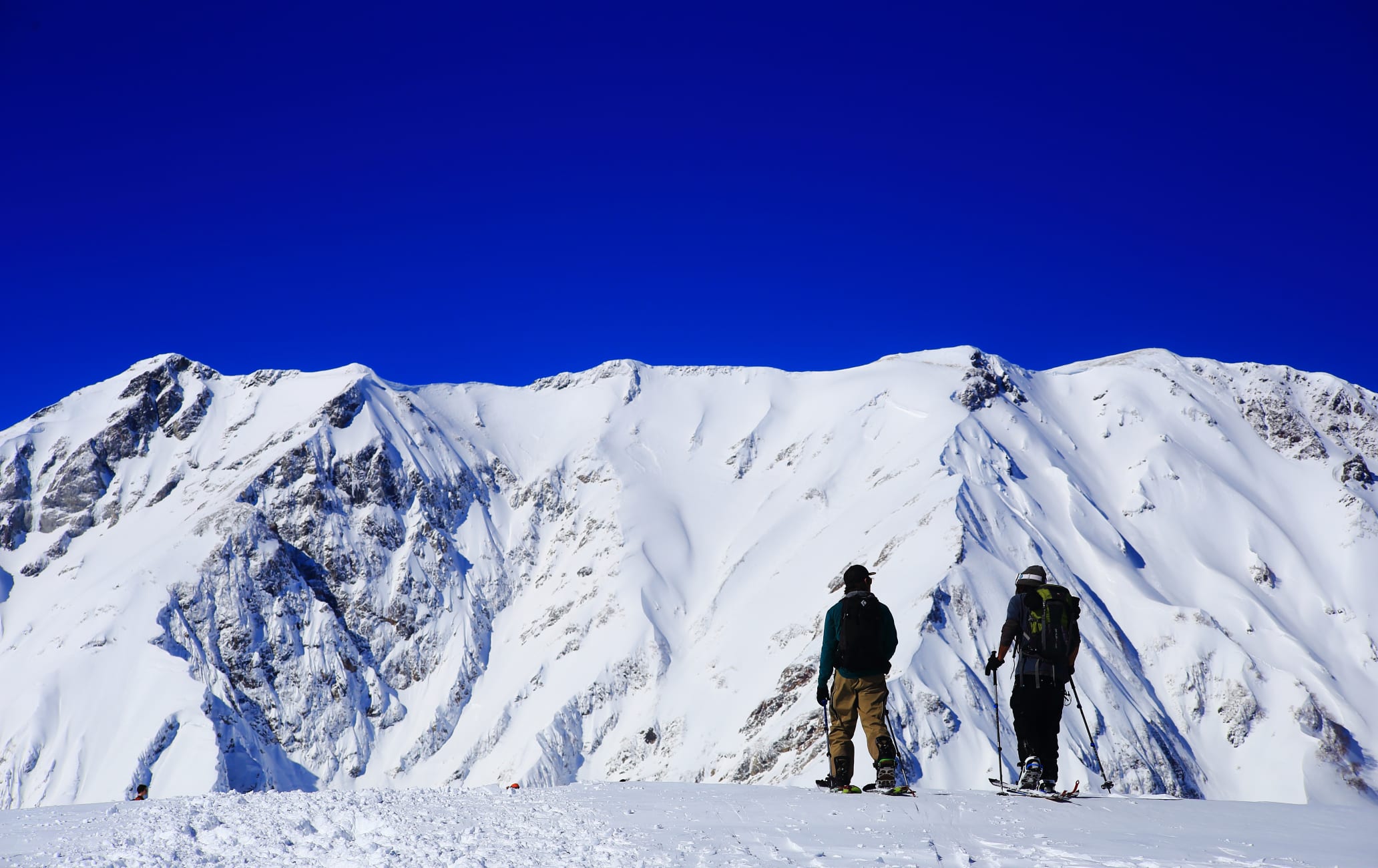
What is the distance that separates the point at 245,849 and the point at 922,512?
12951 cm

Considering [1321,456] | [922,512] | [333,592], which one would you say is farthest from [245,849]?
[1321,456]

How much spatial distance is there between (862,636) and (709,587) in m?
151

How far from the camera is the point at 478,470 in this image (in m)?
200

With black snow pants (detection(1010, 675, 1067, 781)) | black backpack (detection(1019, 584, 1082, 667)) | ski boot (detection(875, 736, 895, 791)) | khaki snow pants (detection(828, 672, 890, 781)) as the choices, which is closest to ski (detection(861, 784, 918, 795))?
ski boot (detection(875, 736, 895, 791))

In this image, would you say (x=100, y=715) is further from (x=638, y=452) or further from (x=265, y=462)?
(x=638, y=452)

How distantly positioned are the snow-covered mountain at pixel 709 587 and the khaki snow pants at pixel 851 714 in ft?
291

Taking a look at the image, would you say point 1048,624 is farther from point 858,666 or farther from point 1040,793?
point 858,666

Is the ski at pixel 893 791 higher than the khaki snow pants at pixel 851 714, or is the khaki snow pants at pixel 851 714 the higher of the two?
the khaki snow pants at pixel 851 714

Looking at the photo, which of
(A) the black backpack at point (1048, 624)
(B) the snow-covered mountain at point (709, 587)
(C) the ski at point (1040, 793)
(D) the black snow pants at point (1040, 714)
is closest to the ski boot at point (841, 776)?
(C) the ski at point (1040, 793)

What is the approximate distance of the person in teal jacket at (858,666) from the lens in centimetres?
1276

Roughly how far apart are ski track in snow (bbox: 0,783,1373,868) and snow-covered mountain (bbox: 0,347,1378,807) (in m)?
90.6

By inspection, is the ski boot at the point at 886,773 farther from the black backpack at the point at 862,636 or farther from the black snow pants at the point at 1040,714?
the black snow pants at the point at 1040,714

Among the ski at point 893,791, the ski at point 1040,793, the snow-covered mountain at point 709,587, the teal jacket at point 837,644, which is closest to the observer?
the ski at point 1040,793

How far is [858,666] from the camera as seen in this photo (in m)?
12.8
